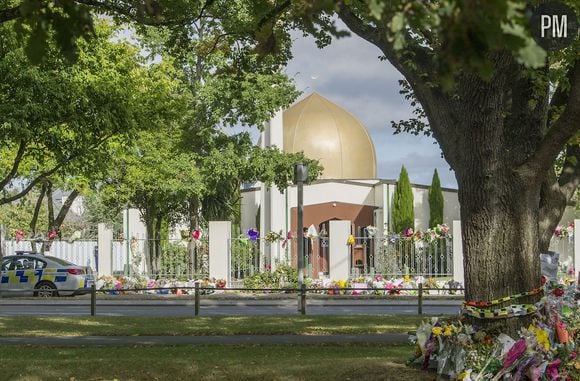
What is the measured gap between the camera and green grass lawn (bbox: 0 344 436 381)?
10.5m

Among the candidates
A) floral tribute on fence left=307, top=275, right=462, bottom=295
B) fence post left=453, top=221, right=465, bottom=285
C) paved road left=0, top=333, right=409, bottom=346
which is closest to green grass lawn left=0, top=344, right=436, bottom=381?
paved road left=0, top=333, right=409, bottom=346

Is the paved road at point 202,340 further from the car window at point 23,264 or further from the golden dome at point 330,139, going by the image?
the golden dome at point 330,139

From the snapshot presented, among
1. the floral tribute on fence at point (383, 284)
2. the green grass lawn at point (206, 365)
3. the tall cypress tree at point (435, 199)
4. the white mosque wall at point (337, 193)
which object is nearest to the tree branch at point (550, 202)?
the green grass lawn at point (206, 365)

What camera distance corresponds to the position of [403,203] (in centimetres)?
4806

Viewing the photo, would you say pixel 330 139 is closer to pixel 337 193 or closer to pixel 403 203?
pixel 337 193

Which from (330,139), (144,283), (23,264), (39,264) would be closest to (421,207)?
(330,139)

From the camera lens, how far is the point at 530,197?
10375mm

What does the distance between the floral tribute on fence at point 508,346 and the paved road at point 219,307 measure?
10.7m

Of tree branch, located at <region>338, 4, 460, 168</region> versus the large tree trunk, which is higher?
tree branch, located at <region>338, 4, 460, 168</region>

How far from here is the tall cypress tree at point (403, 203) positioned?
4772cm

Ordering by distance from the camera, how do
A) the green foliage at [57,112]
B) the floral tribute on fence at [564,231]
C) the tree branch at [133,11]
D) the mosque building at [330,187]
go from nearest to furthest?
the tree branch at [133,11], the green foliage at [57,112], the floral tribute on fence at [564,231], the mosque building at [330,187]

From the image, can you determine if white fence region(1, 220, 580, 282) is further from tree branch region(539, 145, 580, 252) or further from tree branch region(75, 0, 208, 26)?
tree branch region(75, 0, 208, 26)

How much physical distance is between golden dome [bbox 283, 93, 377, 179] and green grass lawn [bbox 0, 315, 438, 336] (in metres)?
34.7

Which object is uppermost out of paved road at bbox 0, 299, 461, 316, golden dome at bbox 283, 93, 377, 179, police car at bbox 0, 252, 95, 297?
golden dome at bbox 283, 93, 377, 179
